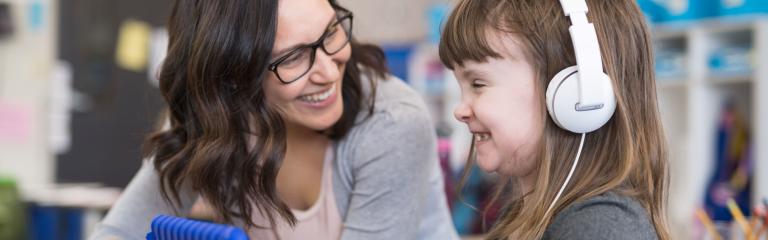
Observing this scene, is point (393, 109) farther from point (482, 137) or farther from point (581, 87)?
point (581, 87)

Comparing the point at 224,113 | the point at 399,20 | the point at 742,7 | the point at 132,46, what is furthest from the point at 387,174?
the point at 399,20

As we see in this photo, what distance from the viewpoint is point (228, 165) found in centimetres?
125

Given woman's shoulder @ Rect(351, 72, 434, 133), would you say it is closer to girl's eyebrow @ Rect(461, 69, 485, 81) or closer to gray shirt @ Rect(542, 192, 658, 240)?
girl's eyebrow @ Rect(461, 69, 485, 81)

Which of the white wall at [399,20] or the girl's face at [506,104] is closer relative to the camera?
the girl's face at [506,104]

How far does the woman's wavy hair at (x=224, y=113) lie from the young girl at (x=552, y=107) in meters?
0.33

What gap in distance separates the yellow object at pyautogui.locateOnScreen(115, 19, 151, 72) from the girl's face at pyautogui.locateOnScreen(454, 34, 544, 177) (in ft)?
10.4

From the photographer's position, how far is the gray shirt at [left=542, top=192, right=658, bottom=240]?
0.80 meters

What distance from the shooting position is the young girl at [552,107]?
902 millimetres

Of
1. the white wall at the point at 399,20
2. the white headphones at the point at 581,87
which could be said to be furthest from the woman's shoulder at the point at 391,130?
the white wall at the point at 399,20

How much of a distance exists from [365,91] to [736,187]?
199 centimetres

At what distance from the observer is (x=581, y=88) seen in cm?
86

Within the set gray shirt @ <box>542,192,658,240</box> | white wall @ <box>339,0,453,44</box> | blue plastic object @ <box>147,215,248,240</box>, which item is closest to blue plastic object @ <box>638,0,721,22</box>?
white wall @ <box>339,0,453,44</box>

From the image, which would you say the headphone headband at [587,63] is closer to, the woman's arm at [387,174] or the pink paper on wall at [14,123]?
the woman's arm at [387,174]

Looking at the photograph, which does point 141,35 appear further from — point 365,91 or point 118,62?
point 365,91
